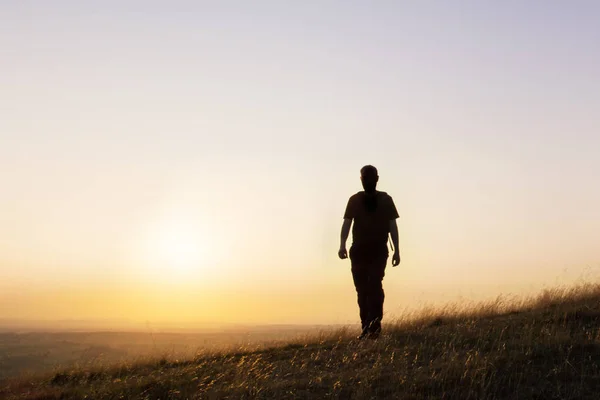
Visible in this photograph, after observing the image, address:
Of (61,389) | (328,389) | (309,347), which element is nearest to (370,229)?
(309,347)

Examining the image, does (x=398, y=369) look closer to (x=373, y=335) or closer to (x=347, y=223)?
(x=373, y=335)

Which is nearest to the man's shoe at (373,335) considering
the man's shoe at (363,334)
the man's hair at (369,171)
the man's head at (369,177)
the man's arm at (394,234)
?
the man's shoe at (363,334)

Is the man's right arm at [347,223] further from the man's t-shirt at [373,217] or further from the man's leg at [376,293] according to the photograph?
the man's leg at [376,293]

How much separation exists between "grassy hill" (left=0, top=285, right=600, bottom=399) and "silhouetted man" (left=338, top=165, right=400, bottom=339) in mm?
675

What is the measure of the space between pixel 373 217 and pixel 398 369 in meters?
3.44

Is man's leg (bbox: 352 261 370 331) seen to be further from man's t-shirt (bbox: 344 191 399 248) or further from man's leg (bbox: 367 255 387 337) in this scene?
man's t-shirt (bbox: 344 191 399 248)

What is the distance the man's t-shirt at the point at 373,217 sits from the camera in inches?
444

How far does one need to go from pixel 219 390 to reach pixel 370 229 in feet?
13.8

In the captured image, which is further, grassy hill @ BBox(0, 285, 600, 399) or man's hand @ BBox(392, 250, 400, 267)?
man's hand @ BBox(392, 250, 400, 267)

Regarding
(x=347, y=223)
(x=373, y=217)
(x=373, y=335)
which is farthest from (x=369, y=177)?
(x=373, y=335)

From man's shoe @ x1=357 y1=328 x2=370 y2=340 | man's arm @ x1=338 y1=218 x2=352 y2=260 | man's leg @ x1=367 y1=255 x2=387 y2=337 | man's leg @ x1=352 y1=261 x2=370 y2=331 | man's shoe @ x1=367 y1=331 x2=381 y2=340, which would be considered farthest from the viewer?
man's arm @ x1=338 y1=218 x2=352 y2=260

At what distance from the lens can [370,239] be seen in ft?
37.1

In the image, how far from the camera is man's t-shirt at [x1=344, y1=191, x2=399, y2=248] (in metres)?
11.3

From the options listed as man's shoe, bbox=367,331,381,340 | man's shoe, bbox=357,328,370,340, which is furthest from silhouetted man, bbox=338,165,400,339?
man's shoe, bbox=367,331,381,340
